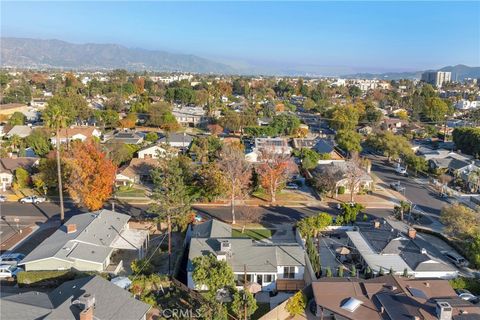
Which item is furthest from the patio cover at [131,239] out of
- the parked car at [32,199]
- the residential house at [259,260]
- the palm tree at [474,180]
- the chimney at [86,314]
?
the palm tree at [474,180]

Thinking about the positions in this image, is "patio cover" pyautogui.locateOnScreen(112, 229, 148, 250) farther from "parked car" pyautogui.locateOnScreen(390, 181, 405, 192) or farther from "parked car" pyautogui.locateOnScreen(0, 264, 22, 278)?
"parked car" pyautogui.locateOnScreen(390, 181, 405, 192)

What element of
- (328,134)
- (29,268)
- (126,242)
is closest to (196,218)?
(126,242)

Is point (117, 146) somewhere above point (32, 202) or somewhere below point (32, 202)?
above

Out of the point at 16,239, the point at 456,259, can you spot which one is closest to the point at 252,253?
the point at 456,259

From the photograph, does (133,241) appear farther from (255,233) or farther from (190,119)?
(190,119)

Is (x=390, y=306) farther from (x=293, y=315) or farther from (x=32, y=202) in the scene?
(x=32, y=202)

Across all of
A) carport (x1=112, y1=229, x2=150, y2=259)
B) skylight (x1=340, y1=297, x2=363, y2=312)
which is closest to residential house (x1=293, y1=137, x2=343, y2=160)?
carport (x1=112, y1=229, x2=150, y2=259)
